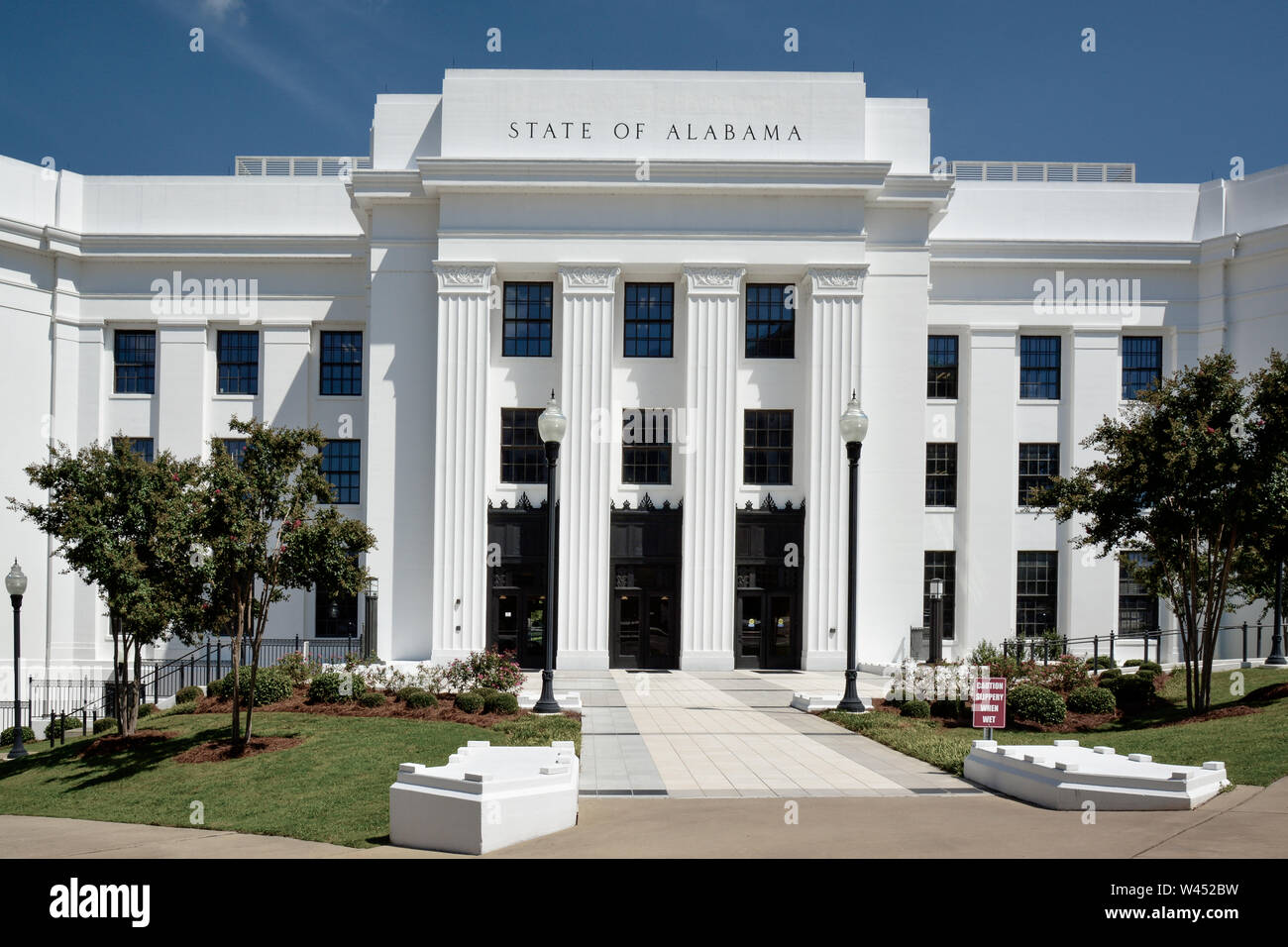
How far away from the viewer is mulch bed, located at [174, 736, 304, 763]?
1692 centimetres

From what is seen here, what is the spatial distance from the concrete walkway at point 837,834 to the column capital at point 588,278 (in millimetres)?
21797

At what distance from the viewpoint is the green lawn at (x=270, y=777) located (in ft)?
41.8

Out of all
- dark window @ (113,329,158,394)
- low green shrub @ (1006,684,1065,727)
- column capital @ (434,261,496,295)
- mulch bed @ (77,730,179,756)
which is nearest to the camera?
low green shrub @ (1006,684,1065,727)

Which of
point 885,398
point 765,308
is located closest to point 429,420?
point 765,308

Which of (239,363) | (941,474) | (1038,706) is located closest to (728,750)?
(1038,706)

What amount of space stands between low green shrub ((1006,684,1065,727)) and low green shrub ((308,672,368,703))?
513 inches

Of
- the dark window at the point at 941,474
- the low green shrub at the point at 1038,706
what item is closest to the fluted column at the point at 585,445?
the dark window at the point at 941,474

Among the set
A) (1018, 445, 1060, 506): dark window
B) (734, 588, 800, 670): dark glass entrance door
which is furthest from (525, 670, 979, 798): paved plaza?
(1018, 445, 1060, 506): dark window

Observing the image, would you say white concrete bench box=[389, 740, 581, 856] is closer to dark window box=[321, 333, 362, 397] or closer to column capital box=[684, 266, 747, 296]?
column capital box=[684, 266, 747, 296]

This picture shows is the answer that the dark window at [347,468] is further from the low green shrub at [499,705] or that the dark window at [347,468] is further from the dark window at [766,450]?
the low green shrub at [499,705]

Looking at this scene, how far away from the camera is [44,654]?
3453 centimetres

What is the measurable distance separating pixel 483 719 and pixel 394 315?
1766 centimetres

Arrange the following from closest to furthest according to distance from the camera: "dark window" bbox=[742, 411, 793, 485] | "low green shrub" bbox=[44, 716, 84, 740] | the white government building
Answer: "low green shrub" bbox=[44, 716, 84, 740]
the white government building
"dark window" bbox=[742, 411, 793, 485]

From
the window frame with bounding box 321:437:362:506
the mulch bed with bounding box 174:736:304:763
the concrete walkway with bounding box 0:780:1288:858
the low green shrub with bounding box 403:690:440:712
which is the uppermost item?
the window frame with bounding box 321:437:362:506
